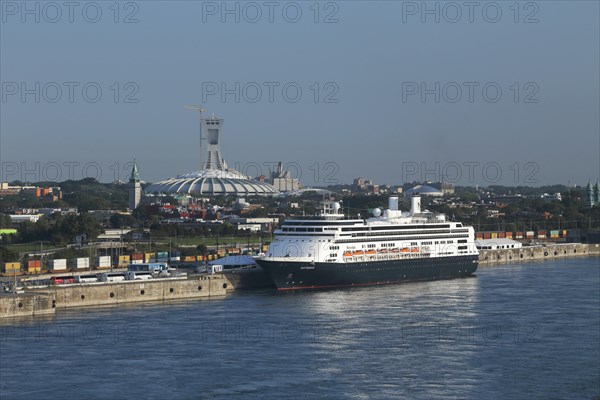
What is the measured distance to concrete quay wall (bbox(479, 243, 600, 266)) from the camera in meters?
85.5

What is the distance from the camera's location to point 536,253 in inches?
3573

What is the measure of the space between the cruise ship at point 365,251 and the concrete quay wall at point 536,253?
43.8 feet

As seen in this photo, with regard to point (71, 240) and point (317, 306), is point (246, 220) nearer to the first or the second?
point (71, 240)

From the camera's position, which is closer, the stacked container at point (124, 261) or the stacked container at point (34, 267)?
the stacked container at point (34, 267)

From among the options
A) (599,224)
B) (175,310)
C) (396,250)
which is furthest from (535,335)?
(599,224)

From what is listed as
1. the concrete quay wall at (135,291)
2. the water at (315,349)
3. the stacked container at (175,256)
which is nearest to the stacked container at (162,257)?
the stacked container at (175,256)

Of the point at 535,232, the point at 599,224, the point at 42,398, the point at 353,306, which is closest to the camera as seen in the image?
the point at 42,398

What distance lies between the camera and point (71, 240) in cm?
8512

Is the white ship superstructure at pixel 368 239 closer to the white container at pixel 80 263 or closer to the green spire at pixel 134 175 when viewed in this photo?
the white container at pixel 80 263

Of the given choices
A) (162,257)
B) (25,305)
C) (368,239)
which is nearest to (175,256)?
(162,257)

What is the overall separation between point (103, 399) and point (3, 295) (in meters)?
17.5

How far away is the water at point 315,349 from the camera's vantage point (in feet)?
108

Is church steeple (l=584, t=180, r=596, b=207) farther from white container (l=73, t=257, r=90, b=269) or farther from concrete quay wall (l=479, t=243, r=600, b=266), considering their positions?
white container (l=73, t=257, r=90, b=269)

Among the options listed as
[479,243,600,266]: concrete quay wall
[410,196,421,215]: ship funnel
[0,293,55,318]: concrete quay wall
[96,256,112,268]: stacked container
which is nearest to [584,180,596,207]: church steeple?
[479,243,600,266]: concrete quay wall
